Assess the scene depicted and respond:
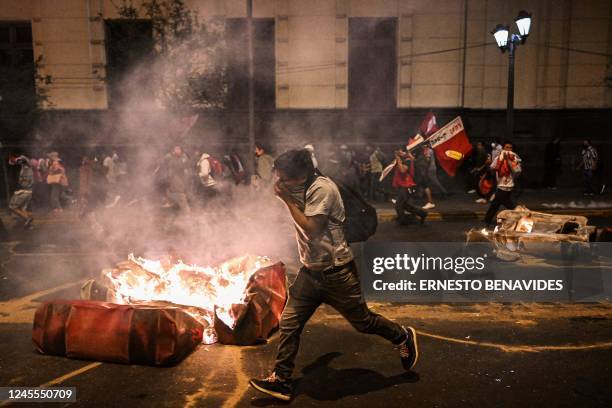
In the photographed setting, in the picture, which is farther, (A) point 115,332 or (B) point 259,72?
(B) point 259,72

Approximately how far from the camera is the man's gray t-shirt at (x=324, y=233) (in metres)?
3.75

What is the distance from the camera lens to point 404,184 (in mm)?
10656

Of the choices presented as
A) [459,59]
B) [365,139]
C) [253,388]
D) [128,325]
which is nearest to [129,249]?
[128,325]

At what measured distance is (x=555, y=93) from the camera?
17.1 meters

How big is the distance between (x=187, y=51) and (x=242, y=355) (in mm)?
10991

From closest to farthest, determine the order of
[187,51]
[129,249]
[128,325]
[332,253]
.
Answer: [332,253] → [128,325] → [129,249] → [187,51]

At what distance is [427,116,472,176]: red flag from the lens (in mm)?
10133

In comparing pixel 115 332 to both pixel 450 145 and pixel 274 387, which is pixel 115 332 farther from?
pixel 450 145

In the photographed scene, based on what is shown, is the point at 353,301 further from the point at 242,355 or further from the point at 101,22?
the point at 101,22

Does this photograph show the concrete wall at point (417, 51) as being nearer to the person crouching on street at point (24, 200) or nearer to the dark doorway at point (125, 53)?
the dark doorway at point (125, 53)

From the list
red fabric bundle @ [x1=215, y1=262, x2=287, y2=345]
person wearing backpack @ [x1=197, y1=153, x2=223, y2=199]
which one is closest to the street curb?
person wearing backpack @ [x1=197, y1=153, x2=223, y2=199]

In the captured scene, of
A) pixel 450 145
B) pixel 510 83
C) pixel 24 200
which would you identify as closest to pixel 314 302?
pixel 450 145

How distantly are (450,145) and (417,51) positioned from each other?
7389 mm

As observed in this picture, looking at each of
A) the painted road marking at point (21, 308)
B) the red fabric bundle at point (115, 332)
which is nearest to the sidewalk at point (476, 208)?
the painted road marking at point (21, 308)
